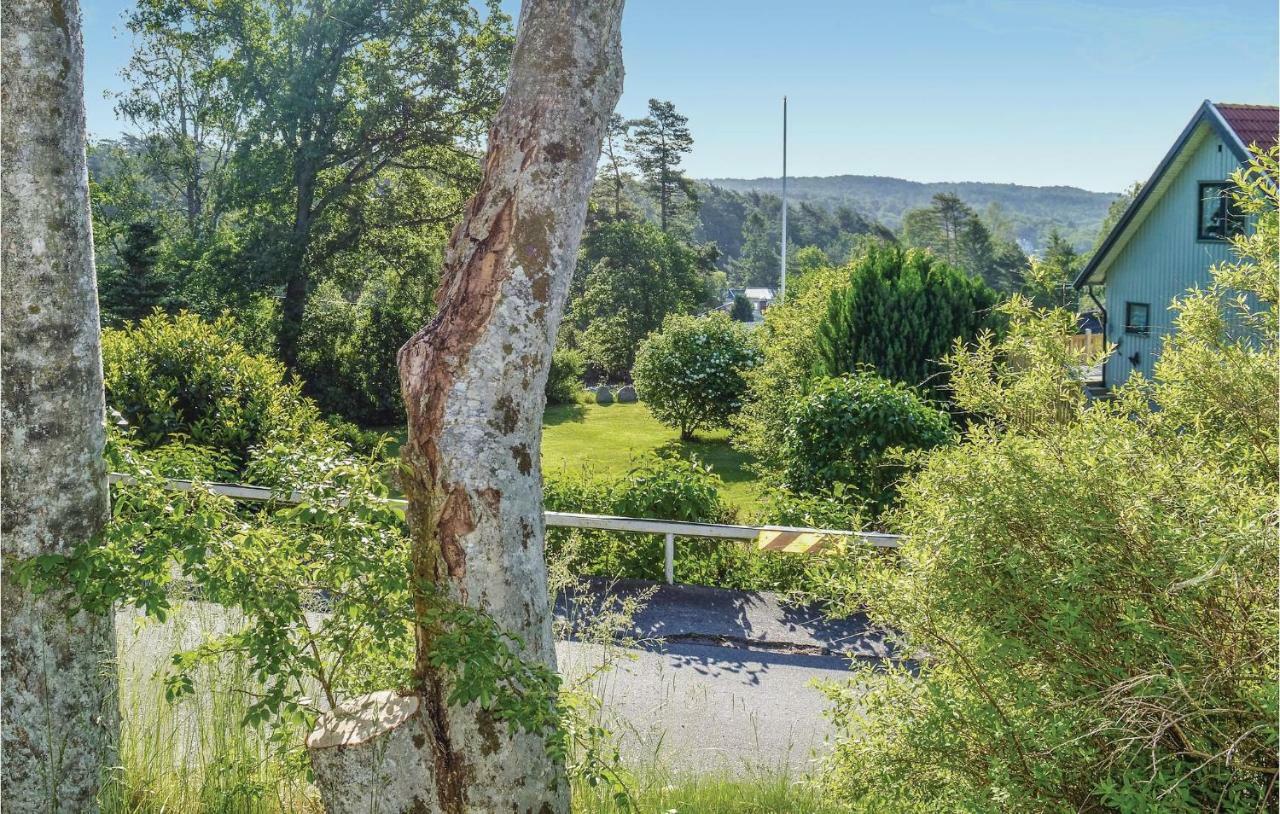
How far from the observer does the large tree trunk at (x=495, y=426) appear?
341cm

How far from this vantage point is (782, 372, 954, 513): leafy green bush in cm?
979

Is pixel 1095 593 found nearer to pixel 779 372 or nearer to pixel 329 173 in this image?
pixel 779 372

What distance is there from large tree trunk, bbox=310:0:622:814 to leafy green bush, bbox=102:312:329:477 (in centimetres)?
665

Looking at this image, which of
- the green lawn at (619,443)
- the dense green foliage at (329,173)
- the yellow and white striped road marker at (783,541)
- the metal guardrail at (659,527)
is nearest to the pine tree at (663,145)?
the green lawn at (619,443)

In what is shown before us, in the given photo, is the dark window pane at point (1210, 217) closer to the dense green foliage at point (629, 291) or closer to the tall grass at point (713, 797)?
the dense green foliage at point (629, 291)

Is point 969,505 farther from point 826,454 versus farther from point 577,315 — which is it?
point 577,315

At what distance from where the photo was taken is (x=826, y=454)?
10.1m

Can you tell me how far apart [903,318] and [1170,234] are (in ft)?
32.3

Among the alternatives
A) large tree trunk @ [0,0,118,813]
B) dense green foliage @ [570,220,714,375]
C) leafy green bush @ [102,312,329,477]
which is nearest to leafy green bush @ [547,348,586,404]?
dense green foliage @ [570,220,714,375]

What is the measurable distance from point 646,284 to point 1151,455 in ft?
101

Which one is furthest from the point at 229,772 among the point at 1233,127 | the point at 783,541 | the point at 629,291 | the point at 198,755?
the point at 629,291

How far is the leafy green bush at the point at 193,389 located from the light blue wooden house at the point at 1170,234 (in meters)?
14.3

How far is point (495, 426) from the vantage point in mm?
3449

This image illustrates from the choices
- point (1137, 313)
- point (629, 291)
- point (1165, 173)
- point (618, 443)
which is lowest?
point (618, 443)
